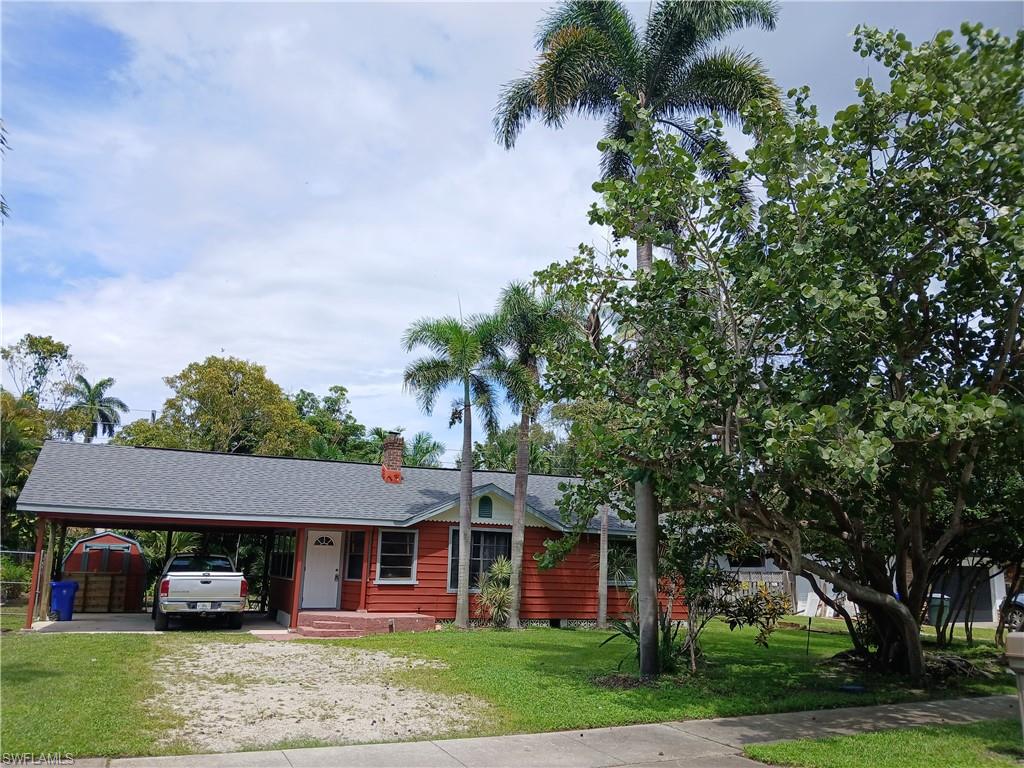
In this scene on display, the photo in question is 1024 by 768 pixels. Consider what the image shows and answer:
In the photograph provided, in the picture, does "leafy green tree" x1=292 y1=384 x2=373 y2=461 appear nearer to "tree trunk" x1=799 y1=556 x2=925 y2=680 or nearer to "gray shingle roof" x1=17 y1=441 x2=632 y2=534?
"gray shingle roof" x1=17 y1=441 x2=632 y2=534

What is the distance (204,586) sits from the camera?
1694 cm

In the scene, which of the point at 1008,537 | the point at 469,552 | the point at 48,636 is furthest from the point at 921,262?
the point at 48,636

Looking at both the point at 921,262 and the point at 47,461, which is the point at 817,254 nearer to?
the point at 921,262

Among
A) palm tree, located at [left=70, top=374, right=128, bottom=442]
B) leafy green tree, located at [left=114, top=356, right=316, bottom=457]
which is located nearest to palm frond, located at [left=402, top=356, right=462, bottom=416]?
leafy green tree, located at [left=114, top=356, right=316, bottom=457]

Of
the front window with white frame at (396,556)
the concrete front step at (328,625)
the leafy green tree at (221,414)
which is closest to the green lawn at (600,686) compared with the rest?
the concrete front step at (328,625)

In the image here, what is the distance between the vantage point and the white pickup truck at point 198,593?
16.6m

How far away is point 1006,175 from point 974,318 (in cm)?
242

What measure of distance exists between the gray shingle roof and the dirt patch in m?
4.83

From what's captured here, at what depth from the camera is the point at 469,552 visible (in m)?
19.9

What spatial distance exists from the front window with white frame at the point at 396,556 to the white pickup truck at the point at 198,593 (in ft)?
12.5

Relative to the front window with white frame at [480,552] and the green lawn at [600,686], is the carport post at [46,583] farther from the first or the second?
the front window with white frame at [480,552]

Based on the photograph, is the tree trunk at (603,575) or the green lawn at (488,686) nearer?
the green lawn at (488,686)

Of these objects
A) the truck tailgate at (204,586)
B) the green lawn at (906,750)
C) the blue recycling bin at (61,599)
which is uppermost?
the truck tailgate at (204,586)

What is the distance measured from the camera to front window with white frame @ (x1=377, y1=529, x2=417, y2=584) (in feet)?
66.0
